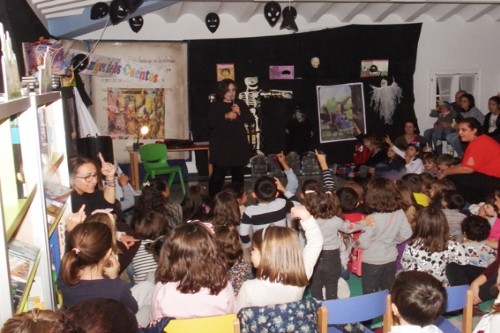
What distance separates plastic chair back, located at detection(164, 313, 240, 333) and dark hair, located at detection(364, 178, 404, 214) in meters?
1.53

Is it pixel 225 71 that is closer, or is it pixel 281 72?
pixel 225 71

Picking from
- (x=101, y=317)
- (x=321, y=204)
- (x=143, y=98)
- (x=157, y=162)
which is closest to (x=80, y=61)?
(x=143, y=98)

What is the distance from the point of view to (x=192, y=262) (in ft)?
7.78

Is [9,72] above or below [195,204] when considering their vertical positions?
above

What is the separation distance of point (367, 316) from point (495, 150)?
4050mm

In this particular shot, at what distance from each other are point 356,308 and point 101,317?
127 cm

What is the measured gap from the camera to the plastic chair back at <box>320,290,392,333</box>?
2319 mm

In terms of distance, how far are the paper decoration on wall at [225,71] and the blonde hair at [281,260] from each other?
21.5ft

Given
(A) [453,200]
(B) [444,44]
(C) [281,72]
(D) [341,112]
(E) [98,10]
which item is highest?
(E) [98,10]

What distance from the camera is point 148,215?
11.8ft

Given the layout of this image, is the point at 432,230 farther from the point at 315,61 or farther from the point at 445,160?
the point at 315,61

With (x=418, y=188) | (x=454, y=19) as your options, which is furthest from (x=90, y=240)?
(x=454, y=19)

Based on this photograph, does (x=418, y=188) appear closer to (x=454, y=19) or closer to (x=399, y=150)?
(x=399, y=150)

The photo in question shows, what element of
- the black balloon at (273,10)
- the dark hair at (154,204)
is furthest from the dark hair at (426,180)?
the black balloon at (273,10)
